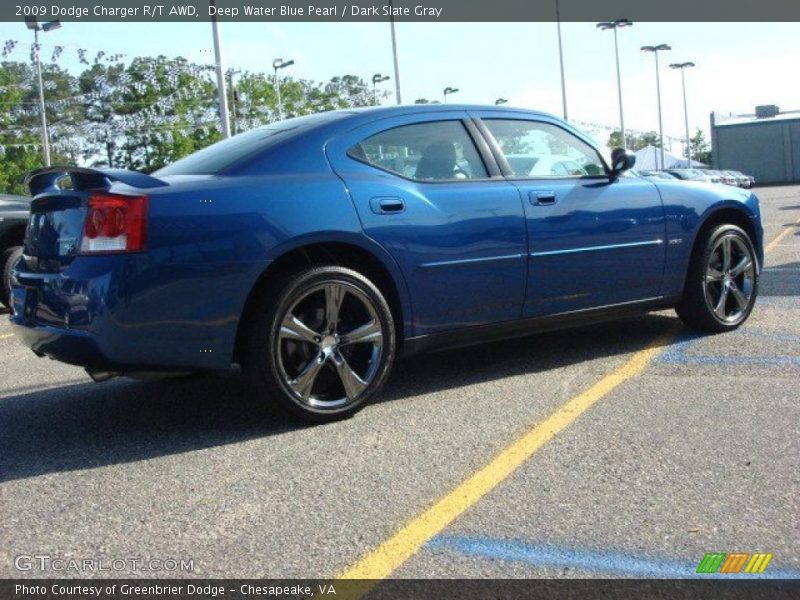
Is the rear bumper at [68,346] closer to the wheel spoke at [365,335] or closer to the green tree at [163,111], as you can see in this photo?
the wheel spoke at [365,335]

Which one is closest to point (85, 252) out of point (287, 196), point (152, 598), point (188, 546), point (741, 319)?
point (287, 196)

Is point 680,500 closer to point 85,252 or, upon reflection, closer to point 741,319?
point 85,252

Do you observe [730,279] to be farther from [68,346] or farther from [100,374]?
[68,346]

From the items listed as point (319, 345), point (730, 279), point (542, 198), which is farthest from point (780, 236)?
point (319, 345)

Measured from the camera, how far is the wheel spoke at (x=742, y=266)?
5.90m

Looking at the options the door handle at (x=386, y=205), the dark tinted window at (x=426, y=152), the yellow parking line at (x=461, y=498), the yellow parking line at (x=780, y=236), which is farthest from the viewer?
the yellow parking line at (x=780, y=236)

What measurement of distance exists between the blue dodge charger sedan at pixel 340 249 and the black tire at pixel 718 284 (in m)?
0.26

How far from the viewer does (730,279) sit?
5.86 meters

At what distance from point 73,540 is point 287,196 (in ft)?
5.81

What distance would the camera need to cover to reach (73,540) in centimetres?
289

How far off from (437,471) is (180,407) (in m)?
1.75

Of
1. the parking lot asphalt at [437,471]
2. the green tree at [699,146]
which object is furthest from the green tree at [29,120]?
the green tree at [699,146]

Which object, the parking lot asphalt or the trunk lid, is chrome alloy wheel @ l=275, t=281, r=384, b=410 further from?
the trunk lid

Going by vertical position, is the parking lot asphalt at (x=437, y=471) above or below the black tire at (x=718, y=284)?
below
